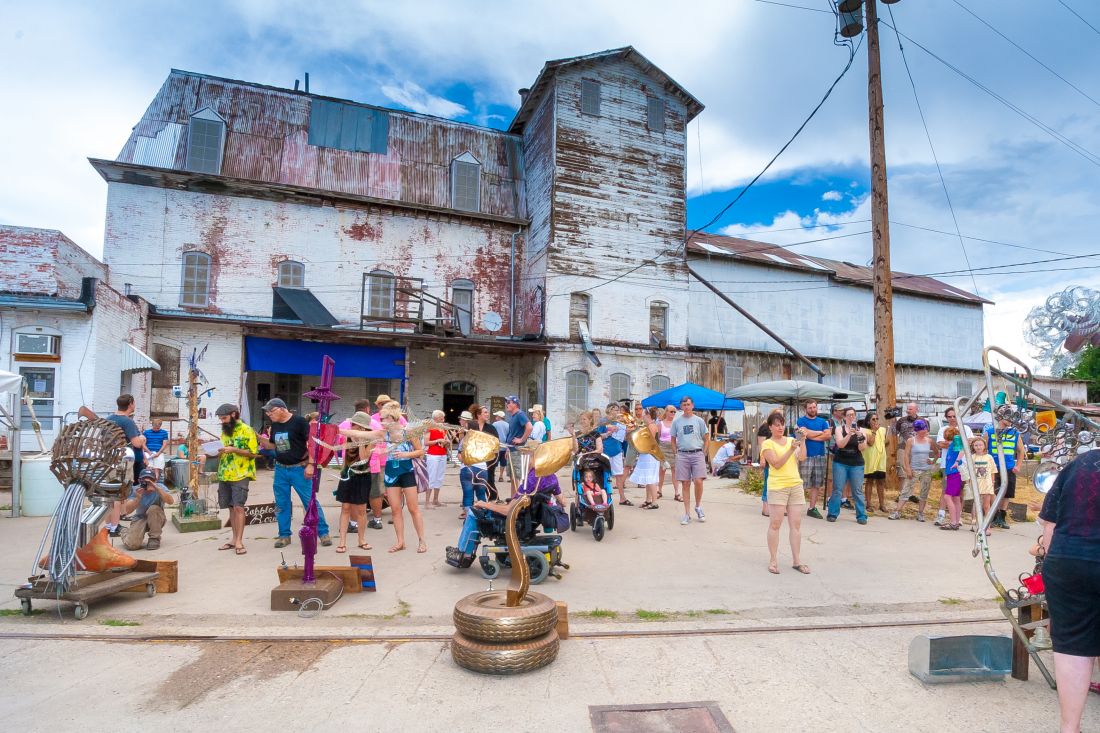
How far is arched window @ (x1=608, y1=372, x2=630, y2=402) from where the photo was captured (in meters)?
21.8

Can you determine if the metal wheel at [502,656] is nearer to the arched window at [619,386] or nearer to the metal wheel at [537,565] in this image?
the metal wheel at [537,565]

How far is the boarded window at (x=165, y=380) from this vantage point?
1766 cm

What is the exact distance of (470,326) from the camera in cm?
2195

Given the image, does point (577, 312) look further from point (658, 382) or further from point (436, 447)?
point (436, 447)

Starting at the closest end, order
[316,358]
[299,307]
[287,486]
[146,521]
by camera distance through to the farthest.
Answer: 1. [287,486]
2. [146,521]
3. [316,358]
4. [299,307]

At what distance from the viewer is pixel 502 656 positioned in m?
3.90

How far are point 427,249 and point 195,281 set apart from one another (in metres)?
7.28

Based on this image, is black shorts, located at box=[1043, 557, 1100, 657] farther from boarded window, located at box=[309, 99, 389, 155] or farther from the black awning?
boarded window, located at box=[309, 99, 389, 155]

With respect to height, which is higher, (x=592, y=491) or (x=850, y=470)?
(x=850, y=470)

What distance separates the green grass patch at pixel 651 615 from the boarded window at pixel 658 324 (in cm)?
1764

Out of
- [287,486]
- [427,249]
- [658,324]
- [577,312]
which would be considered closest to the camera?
[287,486]

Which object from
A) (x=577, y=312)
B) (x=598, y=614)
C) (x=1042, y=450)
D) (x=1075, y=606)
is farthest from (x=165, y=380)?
(x=1075, y=606)

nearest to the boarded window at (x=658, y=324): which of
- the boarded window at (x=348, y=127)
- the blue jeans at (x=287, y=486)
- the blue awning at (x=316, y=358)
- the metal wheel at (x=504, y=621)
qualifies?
the blue awning at (x=316, y=358)

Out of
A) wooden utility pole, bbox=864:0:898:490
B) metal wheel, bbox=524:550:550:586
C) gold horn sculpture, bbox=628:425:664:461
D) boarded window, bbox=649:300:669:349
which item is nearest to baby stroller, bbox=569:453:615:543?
gold horn sculpture, bbox=628:425:664:461
